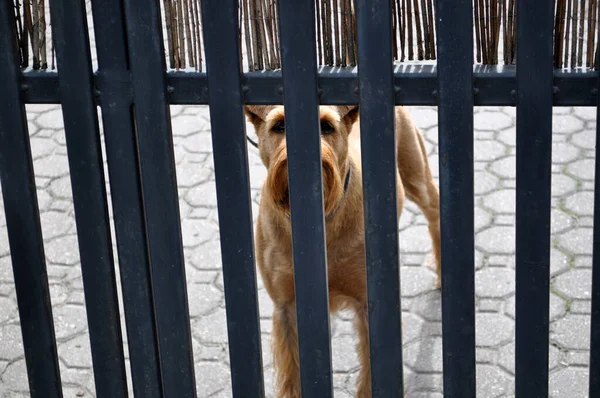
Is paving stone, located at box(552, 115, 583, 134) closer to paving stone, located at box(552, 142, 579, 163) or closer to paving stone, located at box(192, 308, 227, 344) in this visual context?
paving stone, located at box(552, 142, 579, 163)

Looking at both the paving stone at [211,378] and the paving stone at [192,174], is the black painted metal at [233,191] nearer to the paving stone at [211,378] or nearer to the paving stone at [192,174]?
the paving stone at [211,378]

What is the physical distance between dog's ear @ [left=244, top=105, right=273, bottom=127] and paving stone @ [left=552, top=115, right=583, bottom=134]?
3697 millimetres

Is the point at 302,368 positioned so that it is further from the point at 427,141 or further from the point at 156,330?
the point at 427,141

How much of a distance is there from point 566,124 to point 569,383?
294 cm

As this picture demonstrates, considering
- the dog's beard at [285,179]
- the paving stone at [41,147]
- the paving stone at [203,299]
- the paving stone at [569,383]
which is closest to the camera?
the dog's beard at [285,179]

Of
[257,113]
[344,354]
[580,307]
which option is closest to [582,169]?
[580,307]

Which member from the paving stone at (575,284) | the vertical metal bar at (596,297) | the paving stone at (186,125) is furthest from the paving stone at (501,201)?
the vertical metal bar at (596,297)

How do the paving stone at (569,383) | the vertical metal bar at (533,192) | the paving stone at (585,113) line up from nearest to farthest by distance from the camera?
1. the vertical metal bar at (533,192)
2. the paving stone at (569,383)
3. the paving stone at (585,113)

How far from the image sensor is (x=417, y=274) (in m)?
5.53

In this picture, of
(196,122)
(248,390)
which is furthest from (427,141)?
(248,390)

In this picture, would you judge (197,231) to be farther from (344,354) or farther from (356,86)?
(356,86)

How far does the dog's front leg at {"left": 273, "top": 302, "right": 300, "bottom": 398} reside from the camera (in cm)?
446

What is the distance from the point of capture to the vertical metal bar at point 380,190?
2.25 metres

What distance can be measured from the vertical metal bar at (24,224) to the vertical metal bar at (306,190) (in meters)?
0.70
